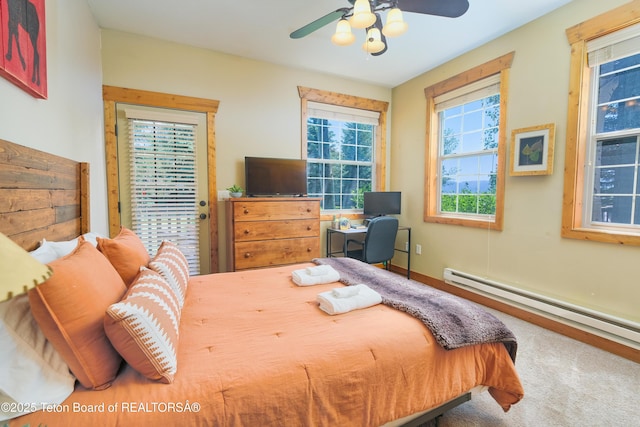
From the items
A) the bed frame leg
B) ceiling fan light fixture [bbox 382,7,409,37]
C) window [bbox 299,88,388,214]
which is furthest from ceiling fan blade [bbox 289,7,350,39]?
the bed frame leg

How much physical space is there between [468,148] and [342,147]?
5.37 ft

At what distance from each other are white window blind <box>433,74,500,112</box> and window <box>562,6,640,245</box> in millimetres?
702

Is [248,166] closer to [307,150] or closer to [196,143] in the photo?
[196,143]

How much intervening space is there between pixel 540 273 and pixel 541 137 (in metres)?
1.24

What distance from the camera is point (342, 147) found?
407cm

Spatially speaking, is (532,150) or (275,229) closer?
(532,150)

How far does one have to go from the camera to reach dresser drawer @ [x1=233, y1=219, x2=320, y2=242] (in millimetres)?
2900

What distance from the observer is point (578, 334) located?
7.39ft

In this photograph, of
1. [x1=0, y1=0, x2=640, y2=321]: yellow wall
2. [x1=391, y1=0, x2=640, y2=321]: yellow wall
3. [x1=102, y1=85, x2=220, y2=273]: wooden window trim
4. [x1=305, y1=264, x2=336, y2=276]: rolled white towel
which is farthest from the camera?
[x1=102, y1=85, x2=220, y2=273]: wooden window trim

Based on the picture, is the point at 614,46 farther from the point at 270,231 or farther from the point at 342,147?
the point at 270,231

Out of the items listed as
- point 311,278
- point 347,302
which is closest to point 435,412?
point 347,302

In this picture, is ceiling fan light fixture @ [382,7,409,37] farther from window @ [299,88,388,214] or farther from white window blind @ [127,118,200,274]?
white window blind @ [127,118,200,274]

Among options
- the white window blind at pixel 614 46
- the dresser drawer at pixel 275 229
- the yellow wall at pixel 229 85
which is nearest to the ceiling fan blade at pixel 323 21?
the yellow wall at pixel 229 85

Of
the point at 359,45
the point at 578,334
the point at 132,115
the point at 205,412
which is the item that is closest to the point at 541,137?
the point at 578,334
